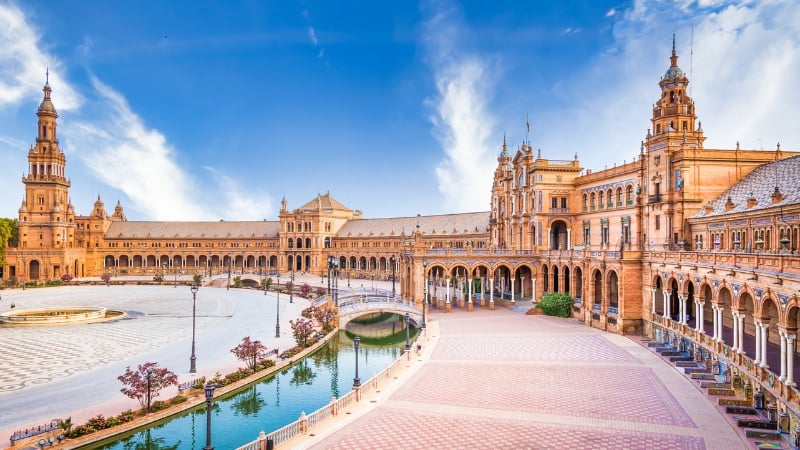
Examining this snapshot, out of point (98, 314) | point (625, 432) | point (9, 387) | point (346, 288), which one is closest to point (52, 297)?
point (98, 314)

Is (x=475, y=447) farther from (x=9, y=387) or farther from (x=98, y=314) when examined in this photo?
(x=98, y=314)

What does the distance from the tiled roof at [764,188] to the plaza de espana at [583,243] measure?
175 millimetres

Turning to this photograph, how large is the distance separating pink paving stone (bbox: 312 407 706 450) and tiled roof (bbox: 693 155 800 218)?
19.5 metres

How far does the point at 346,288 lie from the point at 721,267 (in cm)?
6091

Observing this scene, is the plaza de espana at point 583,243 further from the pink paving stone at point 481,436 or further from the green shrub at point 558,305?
the pink paving stone at point 481,436

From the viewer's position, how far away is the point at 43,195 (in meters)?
103

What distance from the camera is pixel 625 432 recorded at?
2267 centimetres

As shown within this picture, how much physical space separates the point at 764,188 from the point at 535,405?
1043 inches

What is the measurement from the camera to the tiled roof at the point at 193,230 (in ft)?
392

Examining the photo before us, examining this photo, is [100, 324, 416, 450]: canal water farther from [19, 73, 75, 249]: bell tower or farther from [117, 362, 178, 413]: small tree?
[19, 73, 75, 249]: bell tower

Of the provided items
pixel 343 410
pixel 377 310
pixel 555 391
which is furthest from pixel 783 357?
pixel 377 310

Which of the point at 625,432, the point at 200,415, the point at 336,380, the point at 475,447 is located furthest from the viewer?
the point at 336,380

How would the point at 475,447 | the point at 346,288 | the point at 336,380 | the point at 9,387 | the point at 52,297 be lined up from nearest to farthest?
the point at 475,447 → the point at 9,387 → the point at 336,380 → the point at 52,297 → the point at 346,288

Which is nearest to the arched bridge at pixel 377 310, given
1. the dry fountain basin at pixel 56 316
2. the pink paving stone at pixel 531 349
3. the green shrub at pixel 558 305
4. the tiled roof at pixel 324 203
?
the green shrub at pixel 558 305
